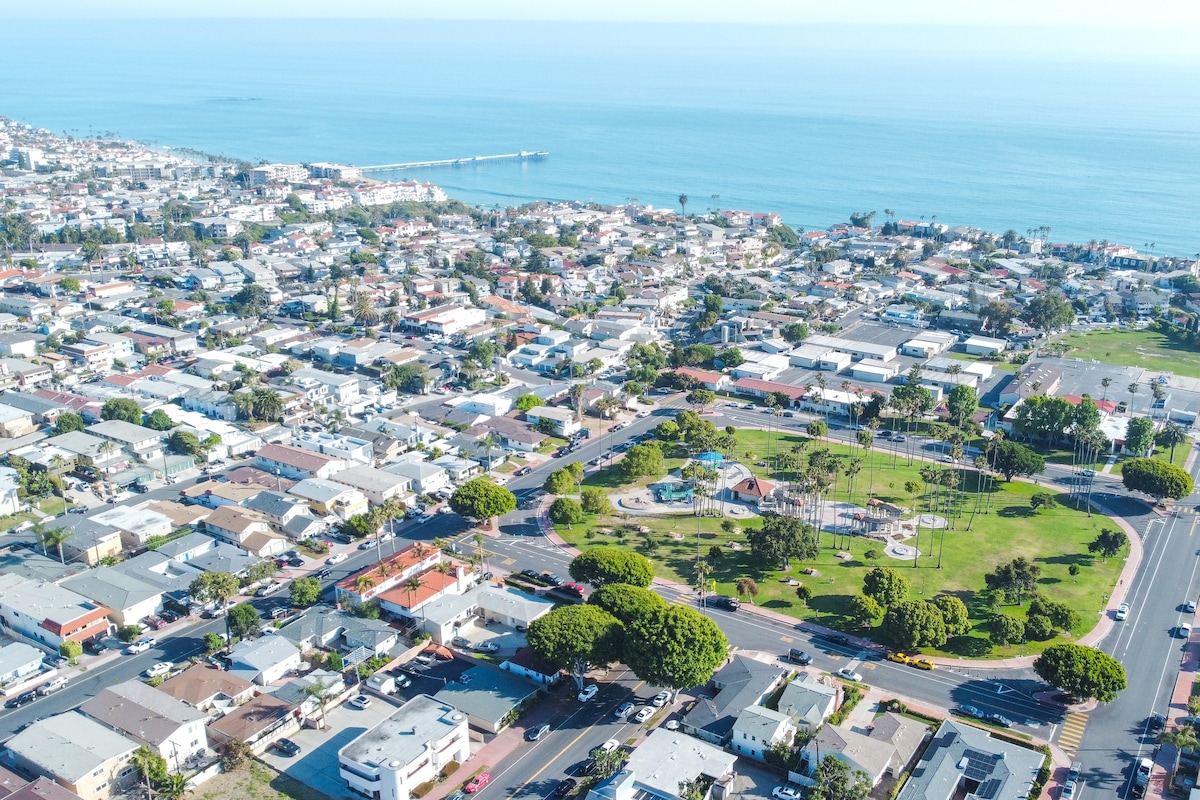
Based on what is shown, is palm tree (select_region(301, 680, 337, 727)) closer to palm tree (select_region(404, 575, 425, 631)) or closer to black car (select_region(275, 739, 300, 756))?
black car (select_region(275, 739, 300, 756))

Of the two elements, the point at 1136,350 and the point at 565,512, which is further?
the point at 1136,350

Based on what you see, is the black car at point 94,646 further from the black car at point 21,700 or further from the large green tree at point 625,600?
the large green tree at point 625,600

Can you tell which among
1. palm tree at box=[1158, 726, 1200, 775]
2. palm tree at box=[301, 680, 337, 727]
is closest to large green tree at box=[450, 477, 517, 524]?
palm tree at box=[301, 680, 337, 727]

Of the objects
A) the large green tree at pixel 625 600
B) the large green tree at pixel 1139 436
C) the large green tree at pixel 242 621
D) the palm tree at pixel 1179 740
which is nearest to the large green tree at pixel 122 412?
the large green tree at pixel 242 621

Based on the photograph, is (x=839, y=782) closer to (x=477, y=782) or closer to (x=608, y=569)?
(x=477, y=782)

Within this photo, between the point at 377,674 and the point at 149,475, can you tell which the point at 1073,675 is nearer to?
the point at 377,674

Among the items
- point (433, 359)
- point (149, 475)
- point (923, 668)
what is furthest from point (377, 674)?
point (433, 359)

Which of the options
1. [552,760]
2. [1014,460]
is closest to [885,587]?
[552,760]
